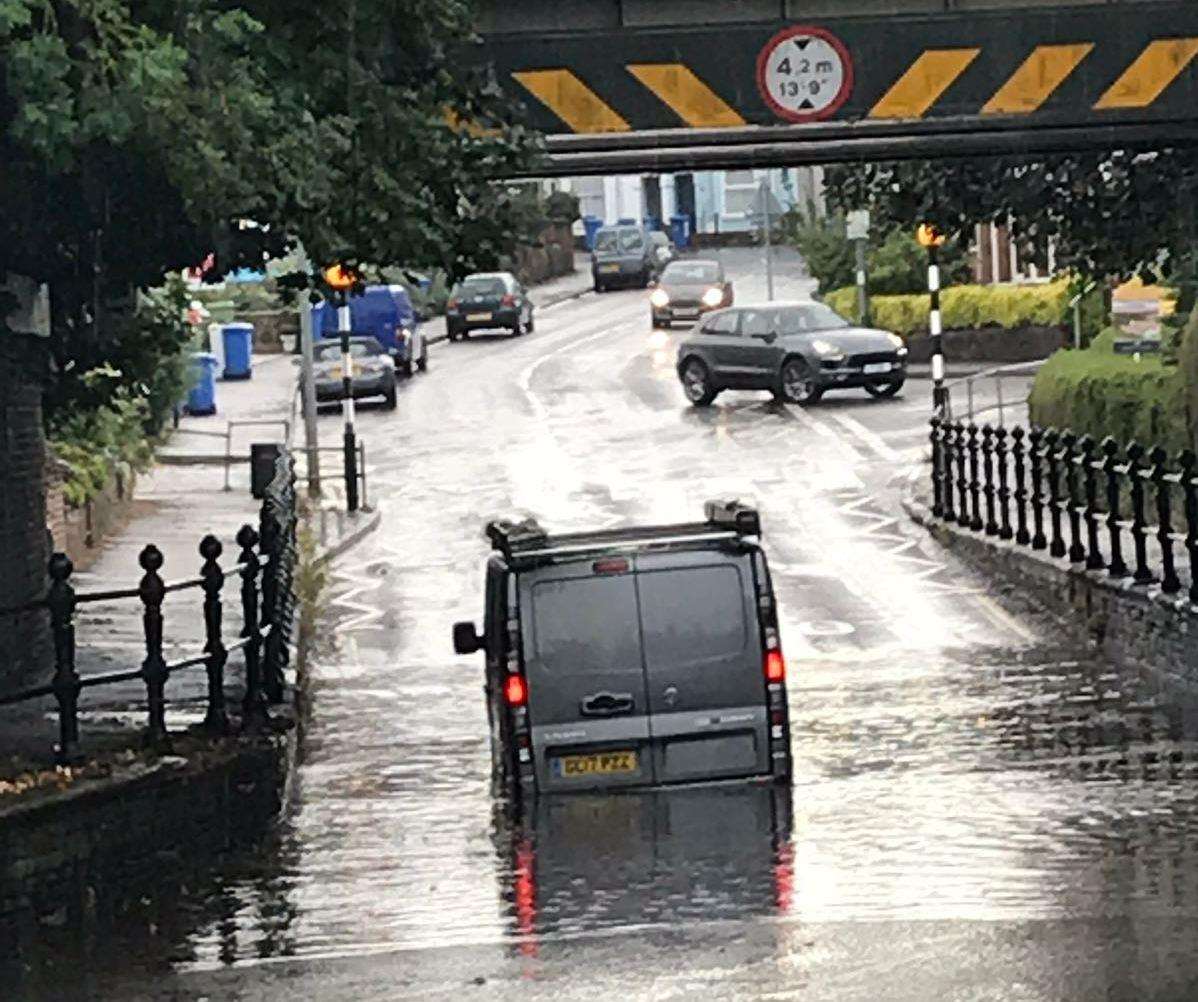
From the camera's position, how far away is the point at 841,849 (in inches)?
592

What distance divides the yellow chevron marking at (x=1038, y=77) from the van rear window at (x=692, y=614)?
3691mm

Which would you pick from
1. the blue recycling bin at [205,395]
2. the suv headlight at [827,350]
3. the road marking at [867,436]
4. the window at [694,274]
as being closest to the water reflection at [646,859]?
the road marking at [867,436]

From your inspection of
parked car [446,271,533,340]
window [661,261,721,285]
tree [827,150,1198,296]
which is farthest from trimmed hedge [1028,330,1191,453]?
parked car [446,271,533,340]

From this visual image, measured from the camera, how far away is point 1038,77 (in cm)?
1872

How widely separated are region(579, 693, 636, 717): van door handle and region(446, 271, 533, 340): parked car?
167 feet

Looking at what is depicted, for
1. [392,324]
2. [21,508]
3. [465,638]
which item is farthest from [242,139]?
[392,324]

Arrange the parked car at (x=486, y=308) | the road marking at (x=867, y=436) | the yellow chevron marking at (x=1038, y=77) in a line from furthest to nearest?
the parked car at (x=486, y=308) → the road marking at (x=867, y=436) → the yellow chevron marking at (x=1038, y=77)

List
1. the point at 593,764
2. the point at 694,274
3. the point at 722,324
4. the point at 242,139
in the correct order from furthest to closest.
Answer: the point at 694,274
the point at 722,324
the point at 593,764
the point at 242,139

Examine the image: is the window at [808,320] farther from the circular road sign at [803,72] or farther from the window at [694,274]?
the circular road sign at [803,72]

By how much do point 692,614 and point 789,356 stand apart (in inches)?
1318

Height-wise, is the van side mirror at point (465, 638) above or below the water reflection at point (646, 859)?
above

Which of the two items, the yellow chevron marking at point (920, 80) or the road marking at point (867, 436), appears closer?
the yellow chevron marking at point (920, 80)

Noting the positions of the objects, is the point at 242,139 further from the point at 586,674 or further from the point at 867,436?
the point at 867,436

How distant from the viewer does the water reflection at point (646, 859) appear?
13.4 m
